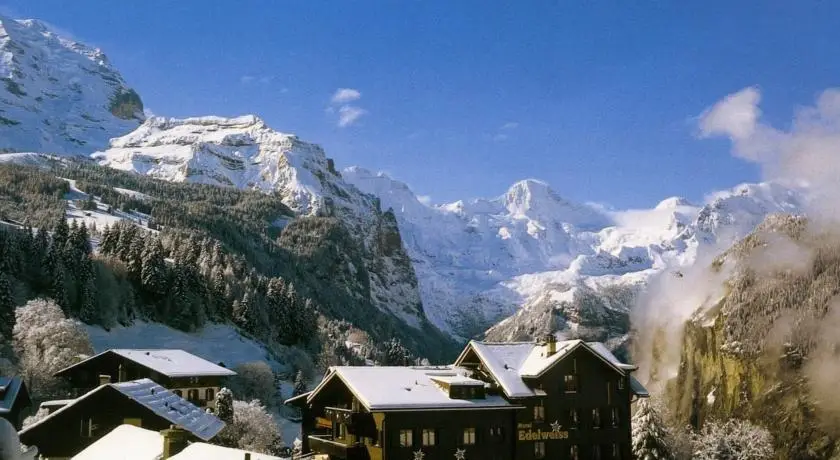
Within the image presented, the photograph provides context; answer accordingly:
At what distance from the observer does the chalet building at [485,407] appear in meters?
49.2

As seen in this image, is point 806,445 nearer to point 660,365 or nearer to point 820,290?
point 820,290

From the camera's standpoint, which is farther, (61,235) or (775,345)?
(775,345)

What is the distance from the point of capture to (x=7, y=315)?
98.1 metres

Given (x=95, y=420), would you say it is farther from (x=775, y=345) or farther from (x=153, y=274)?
(x=775, y=345)

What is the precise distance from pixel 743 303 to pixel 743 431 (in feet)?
229

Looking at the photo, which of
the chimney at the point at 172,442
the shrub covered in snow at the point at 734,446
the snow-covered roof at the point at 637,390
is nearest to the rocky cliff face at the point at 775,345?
the shrub covered in snow at the point at 734,446

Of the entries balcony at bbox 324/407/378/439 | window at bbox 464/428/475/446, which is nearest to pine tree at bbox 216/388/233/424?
balcony at bbox 324/407/378/439

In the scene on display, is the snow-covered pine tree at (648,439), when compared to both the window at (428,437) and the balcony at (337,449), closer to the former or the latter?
the window at (428,437)

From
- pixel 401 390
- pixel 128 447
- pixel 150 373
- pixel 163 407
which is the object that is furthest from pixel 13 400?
pixel 128 447

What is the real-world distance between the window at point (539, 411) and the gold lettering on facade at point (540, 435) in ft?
2.78

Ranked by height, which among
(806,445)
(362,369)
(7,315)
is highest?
(7,315)

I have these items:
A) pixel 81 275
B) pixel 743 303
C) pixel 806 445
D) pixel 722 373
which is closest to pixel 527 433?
pixel 806 445

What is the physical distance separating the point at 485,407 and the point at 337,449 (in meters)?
9.53

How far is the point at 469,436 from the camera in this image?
51.4 m
